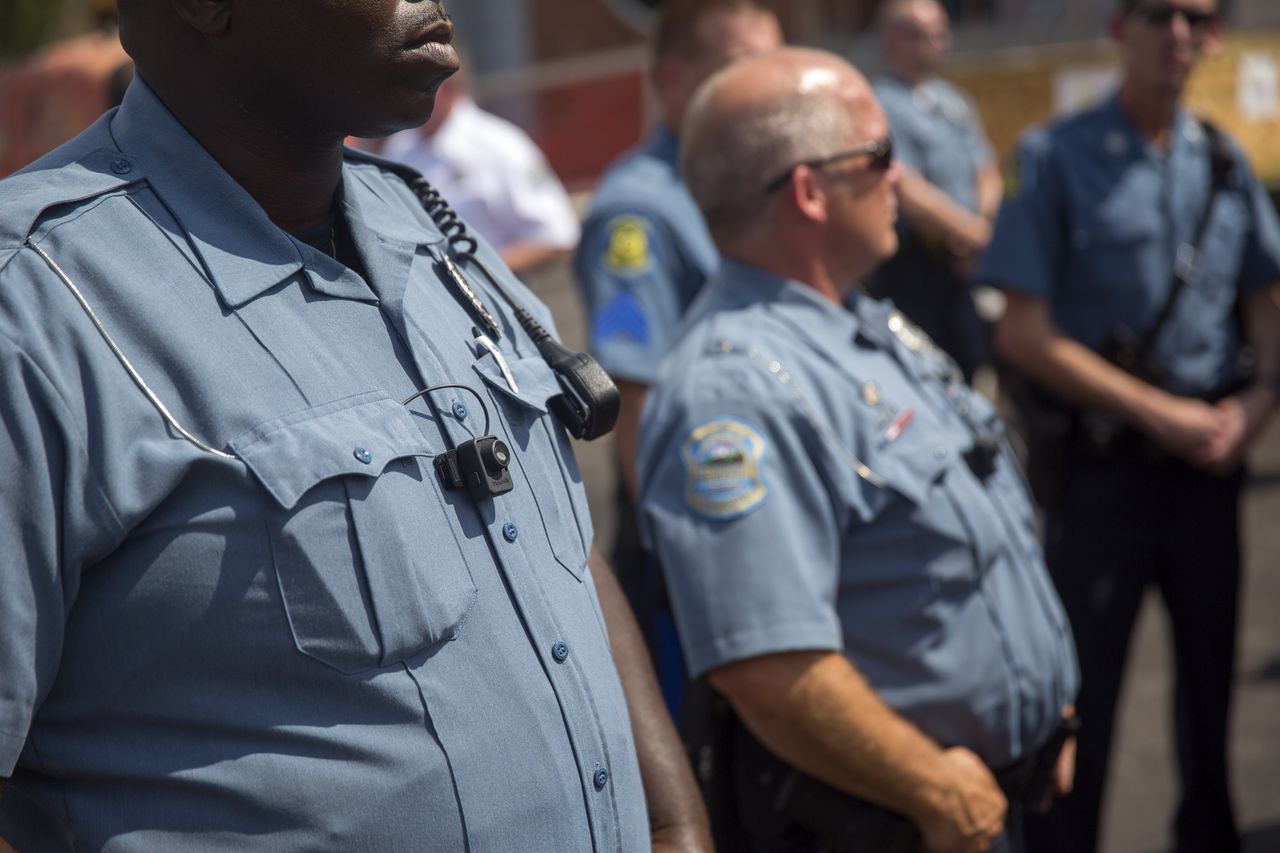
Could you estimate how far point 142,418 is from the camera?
119 cm

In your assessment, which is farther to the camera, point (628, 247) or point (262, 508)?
point (628, 247)

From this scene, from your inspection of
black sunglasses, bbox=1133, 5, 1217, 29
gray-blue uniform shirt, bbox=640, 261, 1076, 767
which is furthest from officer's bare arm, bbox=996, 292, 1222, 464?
gray-blue uniform shirt, bbox=640, 261, 1076, 767

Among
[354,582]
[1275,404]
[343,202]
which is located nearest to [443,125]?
[1275,404]

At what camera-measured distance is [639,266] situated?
141 inches

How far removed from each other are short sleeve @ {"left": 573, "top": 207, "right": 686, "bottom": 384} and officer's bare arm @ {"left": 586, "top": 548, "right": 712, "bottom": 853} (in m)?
1.74

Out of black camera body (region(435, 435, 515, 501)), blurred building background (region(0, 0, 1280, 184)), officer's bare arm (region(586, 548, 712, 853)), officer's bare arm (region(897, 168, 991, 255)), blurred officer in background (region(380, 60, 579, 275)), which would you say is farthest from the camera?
blurred building background (region(0, 0, 1280, 184))

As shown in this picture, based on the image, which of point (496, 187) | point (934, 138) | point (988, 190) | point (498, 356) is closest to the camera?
point (498, 356)

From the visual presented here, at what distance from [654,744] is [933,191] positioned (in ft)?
15.9

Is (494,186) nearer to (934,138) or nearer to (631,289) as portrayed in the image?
(631,289)

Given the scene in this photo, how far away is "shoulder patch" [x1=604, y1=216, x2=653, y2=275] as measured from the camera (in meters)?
3.57

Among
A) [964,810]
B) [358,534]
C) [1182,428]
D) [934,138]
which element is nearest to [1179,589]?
[1182,428]

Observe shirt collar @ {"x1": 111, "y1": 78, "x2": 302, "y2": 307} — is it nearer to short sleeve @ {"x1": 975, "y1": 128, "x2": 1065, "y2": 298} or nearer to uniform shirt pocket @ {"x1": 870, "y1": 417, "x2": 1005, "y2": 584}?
uniform shirt pocket @ {"x1": 870, "y1": 417, "x2": 1005, "y2": 584}

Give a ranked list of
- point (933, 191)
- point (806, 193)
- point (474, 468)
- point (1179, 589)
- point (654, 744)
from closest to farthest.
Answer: point (474, 468) → point (654, 744) → point (806, 193) → point (1179, 589) → point (933, 191)

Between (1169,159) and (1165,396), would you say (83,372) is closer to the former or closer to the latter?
(1165,396)
